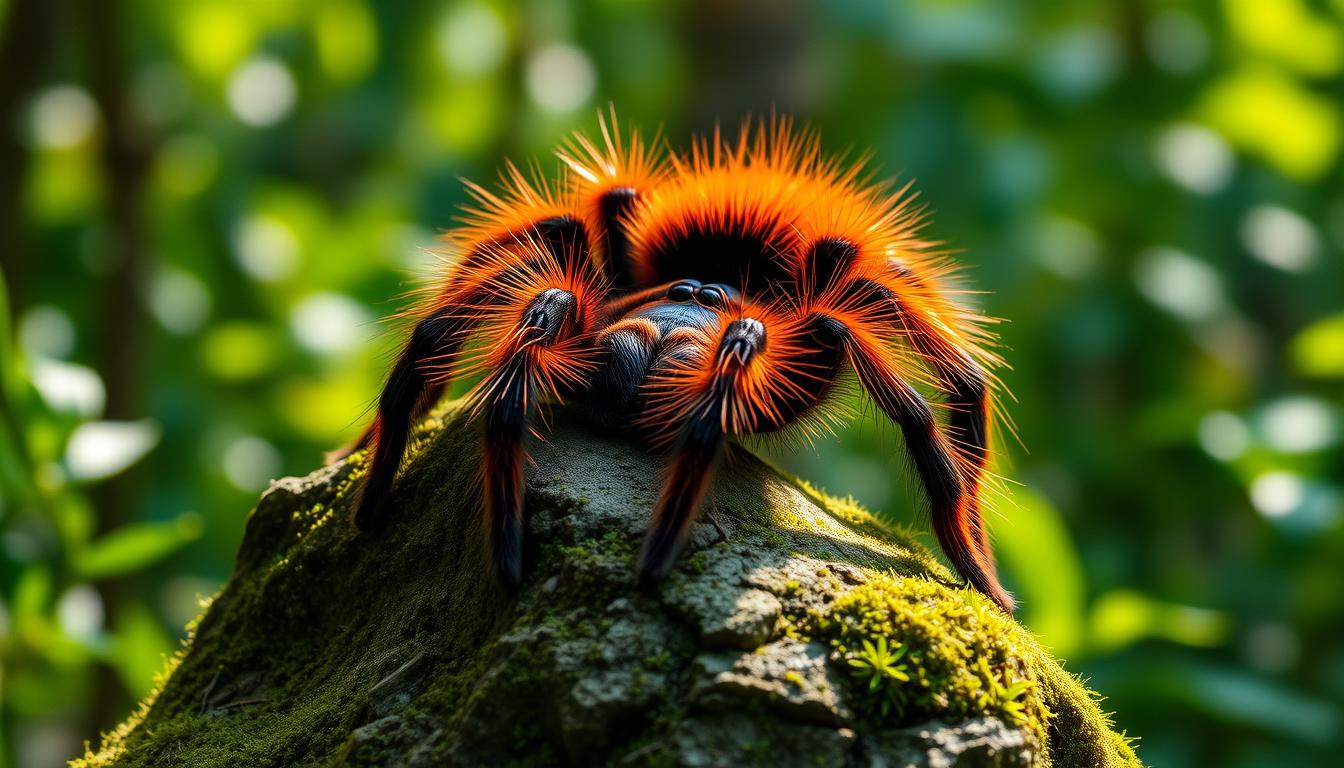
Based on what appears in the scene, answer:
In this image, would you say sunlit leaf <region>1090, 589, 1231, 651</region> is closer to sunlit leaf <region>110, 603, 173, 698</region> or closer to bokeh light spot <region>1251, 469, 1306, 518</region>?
bokeh light spot <region>1251, 469, 1306, 518</region>

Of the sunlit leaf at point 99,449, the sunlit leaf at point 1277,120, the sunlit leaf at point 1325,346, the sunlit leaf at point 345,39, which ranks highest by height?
the sunlit leaf at point 1277,120

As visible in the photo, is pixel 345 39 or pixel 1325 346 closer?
pixel 1325 346

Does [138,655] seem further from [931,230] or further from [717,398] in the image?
[931,230]

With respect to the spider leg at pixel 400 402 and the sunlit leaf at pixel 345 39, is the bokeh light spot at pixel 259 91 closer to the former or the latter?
the sunlit leaf at pixel 345 39

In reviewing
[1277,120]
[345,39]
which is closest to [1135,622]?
[1277,120]

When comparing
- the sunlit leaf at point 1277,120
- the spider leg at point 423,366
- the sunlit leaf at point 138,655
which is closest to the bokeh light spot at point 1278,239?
the sunlit leaf at point 1277,120

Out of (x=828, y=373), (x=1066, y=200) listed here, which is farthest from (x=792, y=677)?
(x=1066, y=200)

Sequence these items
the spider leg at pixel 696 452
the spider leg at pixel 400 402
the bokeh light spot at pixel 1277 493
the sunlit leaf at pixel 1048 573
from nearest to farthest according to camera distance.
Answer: the spider leg at pixel 696 452 → the spider leg at pixel 400 402 → the sunlit leaf at pixel 1048 573 → the bokeh light spot at pixel 1277 493
